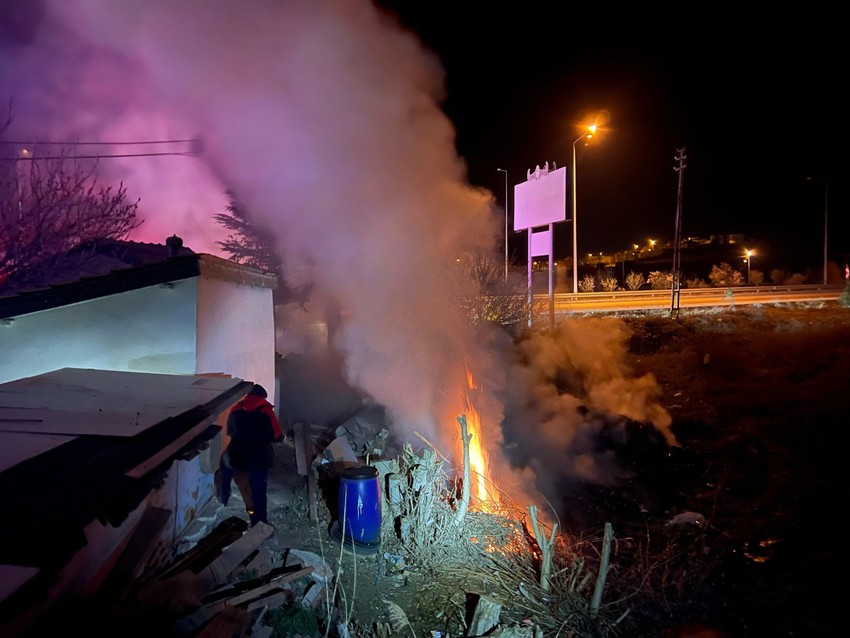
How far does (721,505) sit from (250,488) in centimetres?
785

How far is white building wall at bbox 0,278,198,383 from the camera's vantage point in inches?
226

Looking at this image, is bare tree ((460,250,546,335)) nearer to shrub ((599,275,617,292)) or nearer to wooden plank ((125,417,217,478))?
wooden plank ((125,417,217,478))

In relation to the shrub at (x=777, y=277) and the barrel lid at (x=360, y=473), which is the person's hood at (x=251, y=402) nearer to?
the barrel lid at (x=360, y=473)

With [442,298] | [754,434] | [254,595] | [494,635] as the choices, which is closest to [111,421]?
[254,595]

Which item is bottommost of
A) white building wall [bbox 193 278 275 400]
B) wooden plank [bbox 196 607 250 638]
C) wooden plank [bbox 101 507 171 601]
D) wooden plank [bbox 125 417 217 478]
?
wooden plank [bbox 196 607 250 638]

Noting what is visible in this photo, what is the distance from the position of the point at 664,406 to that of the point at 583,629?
37.9 feet

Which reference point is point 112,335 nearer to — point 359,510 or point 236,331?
point 236,331

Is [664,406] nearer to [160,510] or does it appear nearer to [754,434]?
[754,434]

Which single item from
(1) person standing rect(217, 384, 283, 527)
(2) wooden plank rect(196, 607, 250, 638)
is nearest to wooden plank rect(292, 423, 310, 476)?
(1) person standing rect(217, 384, 283, 527)

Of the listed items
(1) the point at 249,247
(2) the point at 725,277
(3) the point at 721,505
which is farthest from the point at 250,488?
(2) the point at 725,277

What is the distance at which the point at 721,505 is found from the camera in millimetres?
8820

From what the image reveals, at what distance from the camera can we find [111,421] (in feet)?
10.2

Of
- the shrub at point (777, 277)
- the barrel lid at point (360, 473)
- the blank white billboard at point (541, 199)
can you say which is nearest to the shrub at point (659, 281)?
the shrub at point (777, 277)

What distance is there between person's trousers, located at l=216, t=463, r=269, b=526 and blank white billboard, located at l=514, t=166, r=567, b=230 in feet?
39.9
